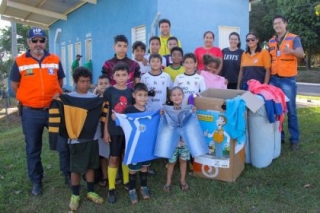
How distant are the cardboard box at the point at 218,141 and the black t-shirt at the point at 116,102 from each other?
0.95m

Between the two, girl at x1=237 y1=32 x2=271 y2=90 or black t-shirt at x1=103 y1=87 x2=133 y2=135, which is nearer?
black t-shirt at x1=103 y1=87 x2=133 y2=135

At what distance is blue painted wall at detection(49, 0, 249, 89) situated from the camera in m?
10.4

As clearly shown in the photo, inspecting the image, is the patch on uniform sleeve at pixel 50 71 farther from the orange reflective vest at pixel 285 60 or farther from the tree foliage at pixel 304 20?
the tree foliage at pixel 304 20

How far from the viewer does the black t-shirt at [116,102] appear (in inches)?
153

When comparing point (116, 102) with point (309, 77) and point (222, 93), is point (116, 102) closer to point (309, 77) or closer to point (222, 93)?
point (222, 93)

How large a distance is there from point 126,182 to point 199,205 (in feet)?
3.06

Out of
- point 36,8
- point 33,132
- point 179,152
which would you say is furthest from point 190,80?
point 36,8

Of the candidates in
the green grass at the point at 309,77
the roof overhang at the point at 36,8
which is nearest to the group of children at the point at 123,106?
the roof overhang at the point at 36,8

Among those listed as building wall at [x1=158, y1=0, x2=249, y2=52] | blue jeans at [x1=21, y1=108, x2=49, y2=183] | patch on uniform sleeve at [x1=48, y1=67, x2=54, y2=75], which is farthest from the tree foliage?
blue jeans at [x1=21, y1=108, x2=49, y2=183]

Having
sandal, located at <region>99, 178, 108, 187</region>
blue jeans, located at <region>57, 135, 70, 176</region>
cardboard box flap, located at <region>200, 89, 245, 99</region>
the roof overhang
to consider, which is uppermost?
Answer: the roof overhang

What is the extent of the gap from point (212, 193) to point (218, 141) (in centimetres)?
63

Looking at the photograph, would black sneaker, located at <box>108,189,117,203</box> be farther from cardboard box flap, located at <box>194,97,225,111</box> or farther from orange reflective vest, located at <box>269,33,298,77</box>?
orange reflective vest, located at <box>269,33,298,77</box>

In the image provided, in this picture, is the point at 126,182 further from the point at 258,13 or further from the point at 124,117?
the point at 258,13

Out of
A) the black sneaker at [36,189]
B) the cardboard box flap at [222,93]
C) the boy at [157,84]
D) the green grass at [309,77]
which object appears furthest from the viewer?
the green grass at [309,77]
